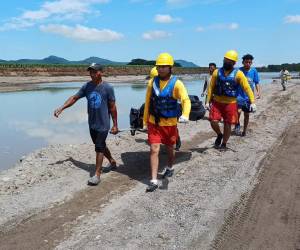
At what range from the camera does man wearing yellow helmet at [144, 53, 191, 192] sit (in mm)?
6777

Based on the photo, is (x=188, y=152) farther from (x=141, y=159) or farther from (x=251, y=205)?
(x=251, y=205)

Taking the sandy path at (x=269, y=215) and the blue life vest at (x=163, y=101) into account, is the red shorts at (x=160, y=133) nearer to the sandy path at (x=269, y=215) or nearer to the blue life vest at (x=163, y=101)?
the blue life vest at (x=163, y=101)

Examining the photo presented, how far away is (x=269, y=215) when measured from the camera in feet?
18.9

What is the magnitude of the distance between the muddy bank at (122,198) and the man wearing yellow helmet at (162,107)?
1.97 feet

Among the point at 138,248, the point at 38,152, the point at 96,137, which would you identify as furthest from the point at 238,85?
the point at 138,248

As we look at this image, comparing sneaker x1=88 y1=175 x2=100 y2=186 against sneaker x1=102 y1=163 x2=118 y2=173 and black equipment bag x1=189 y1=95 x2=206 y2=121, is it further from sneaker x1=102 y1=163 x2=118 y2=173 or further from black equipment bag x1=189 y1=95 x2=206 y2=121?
black equipment bag x1=189 y1=95 x2=206 y2=121

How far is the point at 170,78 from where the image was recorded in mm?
6984

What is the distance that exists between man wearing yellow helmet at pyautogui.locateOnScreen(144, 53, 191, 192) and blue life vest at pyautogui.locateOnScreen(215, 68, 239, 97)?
2449 millimetres

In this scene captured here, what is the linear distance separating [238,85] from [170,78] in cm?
270

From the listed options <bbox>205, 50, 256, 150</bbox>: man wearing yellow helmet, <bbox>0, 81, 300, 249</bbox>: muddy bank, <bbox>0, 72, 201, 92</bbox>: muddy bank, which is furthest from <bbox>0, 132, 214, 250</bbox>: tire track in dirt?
<bbox>0, 72, 201, 92</bbox>: muddy bank

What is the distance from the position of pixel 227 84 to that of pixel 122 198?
150 inches

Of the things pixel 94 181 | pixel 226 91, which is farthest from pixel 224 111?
pixel 94 181

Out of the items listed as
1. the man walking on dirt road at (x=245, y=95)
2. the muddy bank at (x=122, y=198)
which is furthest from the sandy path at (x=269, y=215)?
the man walking on dirt road at (x=245, y=95)

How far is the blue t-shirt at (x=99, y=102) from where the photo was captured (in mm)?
7266
